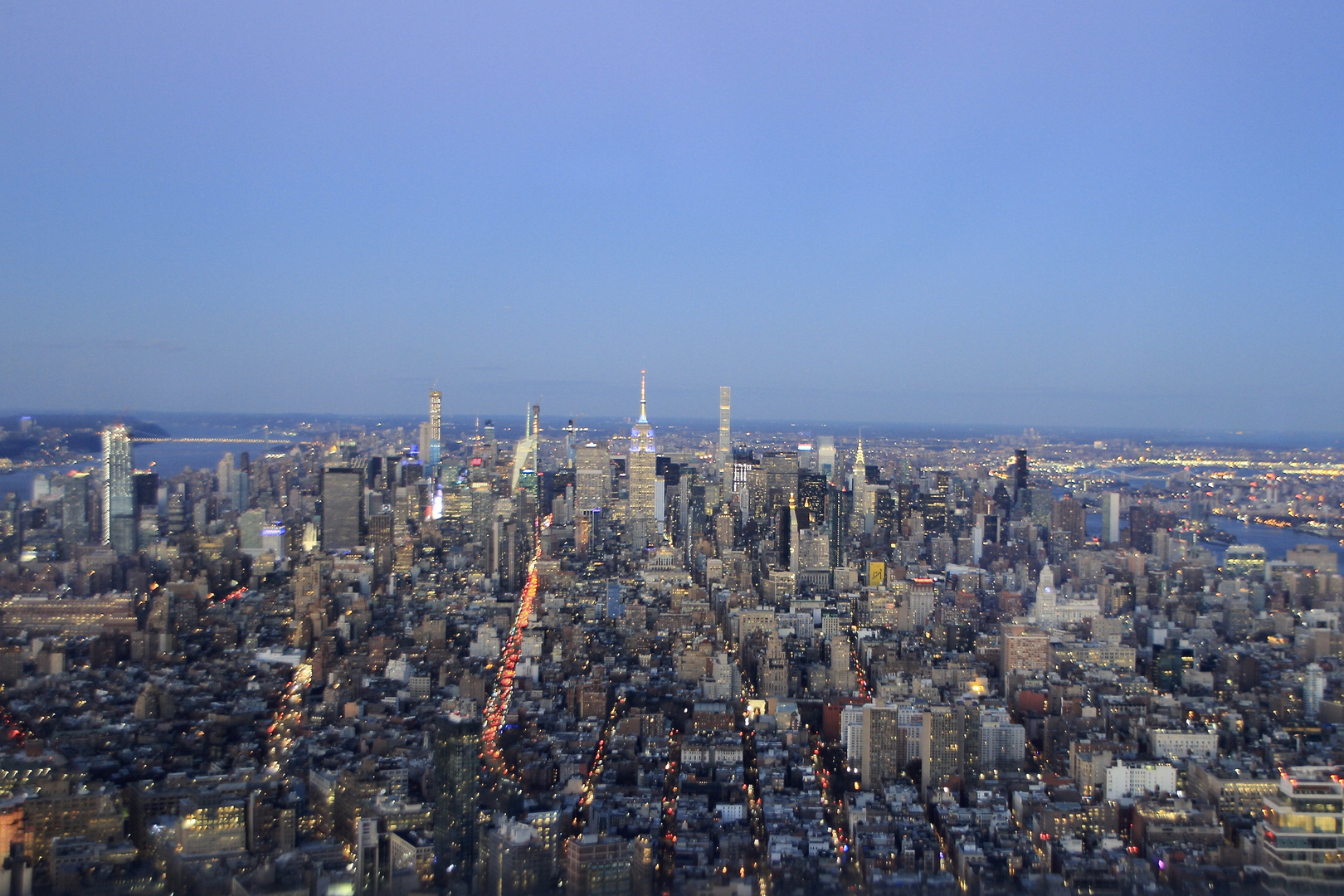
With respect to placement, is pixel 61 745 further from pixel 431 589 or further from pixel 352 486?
pixel 352 486

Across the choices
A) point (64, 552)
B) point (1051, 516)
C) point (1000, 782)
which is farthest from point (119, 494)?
point (1051, 516)

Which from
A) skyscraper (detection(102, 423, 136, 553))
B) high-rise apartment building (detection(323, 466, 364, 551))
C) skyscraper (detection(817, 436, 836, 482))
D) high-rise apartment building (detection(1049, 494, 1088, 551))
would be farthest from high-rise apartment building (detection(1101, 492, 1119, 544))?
skyscraper (detection(102, 423, 136, 553))

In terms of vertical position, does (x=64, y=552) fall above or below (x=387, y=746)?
above

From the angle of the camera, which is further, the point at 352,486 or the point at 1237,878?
the point at 352,486

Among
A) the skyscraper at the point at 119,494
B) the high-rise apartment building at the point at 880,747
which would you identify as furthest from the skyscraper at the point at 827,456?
the skyscraper at the point at 119,494

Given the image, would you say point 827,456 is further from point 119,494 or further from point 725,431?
point 119,494

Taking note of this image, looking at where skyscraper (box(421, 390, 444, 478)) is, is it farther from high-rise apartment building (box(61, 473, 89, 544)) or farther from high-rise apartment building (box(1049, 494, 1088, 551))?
high-rise apartment building (box(1049, 494, 1088, 551))

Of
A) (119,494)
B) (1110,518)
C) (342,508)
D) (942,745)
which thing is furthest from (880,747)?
(342,508)
